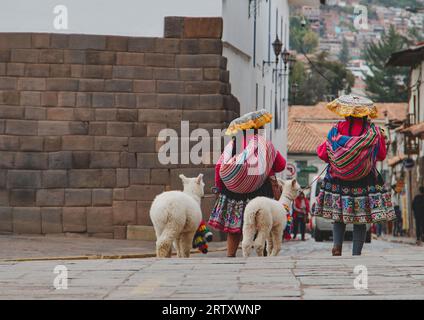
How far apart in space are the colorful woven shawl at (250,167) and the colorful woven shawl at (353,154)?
3.09 ft

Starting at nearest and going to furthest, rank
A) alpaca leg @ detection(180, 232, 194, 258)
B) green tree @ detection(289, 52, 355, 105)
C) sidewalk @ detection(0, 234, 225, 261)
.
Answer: alpaca leg @ detection(180, 232, 194, 258) < sidewalk @ detection(0, 234, 225, 261) < green tree @ detection(289, 52, 355, 105)

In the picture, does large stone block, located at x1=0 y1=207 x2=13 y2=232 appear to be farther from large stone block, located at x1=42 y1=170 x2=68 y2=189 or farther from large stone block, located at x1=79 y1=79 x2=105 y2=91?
large stone block, located at x1=79 y1=79 x2=105 y2=91

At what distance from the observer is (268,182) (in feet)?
47.1

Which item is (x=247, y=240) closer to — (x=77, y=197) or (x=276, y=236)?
(x=276, y=236)

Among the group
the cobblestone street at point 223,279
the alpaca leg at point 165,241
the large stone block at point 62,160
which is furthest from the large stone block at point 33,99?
the cobblestone street at point 223,279

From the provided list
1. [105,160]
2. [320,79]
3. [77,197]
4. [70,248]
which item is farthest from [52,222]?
[320,79]

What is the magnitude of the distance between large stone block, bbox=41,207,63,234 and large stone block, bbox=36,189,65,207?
141 mm

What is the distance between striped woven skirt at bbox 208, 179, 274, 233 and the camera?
46.5 ft

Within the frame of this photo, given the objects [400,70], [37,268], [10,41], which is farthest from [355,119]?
[400,70]

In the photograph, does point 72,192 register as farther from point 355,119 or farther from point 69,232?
point 355,119

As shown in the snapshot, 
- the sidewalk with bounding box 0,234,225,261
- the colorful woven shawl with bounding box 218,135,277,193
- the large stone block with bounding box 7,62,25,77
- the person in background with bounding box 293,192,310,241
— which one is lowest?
the person in background with bounding box 293,192,310,241

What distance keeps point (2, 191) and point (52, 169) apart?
0.92 metres

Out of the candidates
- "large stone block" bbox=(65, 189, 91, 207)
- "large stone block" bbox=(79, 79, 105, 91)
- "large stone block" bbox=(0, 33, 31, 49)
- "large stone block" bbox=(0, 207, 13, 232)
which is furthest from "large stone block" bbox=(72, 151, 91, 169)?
"large stone block" bbox=(0, 33, 31, 49)

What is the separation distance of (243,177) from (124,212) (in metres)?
6.83
